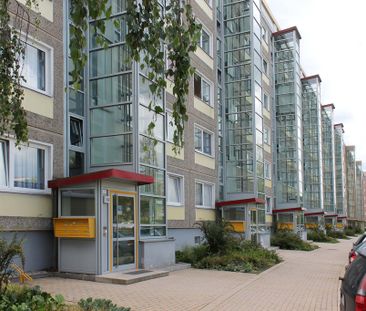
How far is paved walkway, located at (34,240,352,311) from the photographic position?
9.56 m

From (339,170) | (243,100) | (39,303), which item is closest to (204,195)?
(243,100)

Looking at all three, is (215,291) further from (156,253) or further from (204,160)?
(204,160)

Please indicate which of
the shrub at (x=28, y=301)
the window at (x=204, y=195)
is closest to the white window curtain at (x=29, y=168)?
the shrub at (x=28, y=301)

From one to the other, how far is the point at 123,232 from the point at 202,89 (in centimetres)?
1221

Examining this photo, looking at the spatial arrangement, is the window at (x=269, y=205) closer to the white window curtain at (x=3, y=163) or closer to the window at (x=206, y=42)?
the window at (x=206, y=42)

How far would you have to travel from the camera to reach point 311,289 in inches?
485

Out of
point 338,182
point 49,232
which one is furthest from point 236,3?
point 338,182

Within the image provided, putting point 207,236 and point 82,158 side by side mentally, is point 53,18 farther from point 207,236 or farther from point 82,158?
point 207,236

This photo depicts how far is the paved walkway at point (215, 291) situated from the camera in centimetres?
956

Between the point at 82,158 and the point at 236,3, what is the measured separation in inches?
720

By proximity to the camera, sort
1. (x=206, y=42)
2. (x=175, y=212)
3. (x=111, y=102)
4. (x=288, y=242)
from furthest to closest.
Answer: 1. (x=288, y=242)
2. (x=206, y=42)
3. (x=175, y=212)
4. (x=111, y=102)

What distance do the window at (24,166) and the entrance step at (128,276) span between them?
297cm

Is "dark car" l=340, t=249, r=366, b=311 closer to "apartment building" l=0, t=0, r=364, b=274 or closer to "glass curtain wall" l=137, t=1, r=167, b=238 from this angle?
"apartment building" l=0, t=0, r=364, b=274

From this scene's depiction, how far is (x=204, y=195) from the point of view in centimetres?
2353
